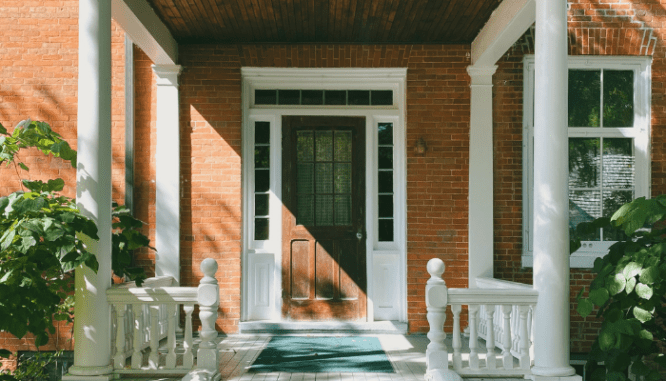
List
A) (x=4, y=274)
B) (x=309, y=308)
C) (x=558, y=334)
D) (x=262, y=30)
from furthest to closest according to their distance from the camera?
(x=309, y=308), (x=262, y=30), (x=558, y=334), (x=4, y=274)

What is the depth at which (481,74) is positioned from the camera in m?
6.62

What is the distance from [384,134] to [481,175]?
1.22 meters

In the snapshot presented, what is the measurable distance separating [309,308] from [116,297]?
2752 mm

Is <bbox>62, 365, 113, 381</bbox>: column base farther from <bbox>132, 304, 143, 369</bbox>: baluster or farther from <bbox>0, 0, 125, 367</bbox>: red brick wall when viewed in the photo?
<bbox>0, 0, 125, 367</bbox>: red brick wall

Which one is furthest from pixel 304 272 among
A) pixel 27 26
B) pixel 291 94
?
pixel 27 26

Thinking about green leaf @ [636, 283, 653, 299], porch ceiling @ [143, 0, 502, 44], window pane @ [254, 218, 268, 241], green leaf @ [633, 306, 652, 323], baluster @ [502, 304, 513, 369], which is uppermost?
porch ceiling @ [143, 0, 502, 44]

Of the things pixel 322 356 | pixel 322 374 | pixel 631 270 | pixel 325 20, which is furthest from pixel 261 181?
pixel 631 270

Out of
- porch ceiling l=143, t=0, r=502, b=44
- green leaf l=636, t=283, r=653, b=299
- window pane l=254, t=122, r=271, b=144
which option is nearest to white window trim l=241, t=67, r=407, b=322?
window pane l=254, t=122, r=271, b=144

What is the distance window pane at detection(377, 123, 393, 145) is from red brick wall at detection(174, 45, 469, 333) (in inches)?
11.7

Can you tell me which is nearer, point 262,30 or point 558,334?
point 558,334

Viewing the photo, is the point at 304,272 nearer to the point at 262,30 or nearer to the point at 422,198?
the point at 422,198

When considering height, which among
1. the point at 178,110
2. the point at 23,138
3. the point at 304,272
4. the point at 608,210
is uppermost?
the point at 178,110

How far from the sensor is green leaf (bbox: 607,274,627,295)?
4.32 m

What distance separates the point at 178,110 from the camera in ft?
21.8
